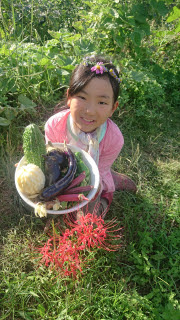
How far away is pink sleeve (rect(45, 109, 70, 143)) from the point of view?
231 cm

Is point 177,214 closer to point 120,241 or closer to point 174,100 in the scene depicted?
point 120,241

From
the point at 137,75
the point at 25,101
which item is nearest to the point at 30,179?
the point at 25,101

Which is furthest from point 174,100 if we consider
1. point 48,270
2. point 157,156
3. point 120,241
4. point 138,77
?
point 48,270

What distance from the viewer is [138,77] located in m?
3.39

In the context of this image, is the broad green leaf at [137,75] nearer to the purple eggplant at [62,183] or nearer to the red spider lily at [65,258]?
the purple eggplant at [62,183]

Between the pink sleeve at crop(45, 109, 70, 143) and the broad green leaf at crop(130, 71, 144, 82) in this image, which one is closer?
Result: the pink sleeve at crop(45, 109, 70, 143)

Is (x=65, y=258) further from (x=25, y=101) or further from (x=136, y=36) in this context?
(x=136, y=36)

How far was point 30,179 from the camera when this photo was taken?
169 cm

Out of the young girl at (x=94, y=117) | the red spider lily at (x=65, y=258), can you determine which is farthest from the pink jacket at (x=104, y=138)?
the red spider lily at (x=65, y=258)

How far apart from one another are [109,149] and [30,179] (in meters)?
0.91

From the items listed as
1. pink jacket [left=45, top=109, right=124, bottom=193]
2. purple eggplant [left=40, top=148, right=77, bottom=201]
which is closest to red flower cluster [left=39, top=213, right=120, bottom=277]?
purple eggplant [left=40, top=148, right=77, bottom=201]

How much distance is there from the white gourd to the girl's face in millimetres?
533

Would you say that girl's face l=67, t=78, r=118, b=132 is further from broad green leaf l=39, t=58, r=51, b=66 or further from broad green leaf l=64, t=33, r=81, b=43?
broad green leaf l=64, t=33, r=81, b=43

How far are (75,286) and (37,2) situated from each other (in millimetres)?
4009
